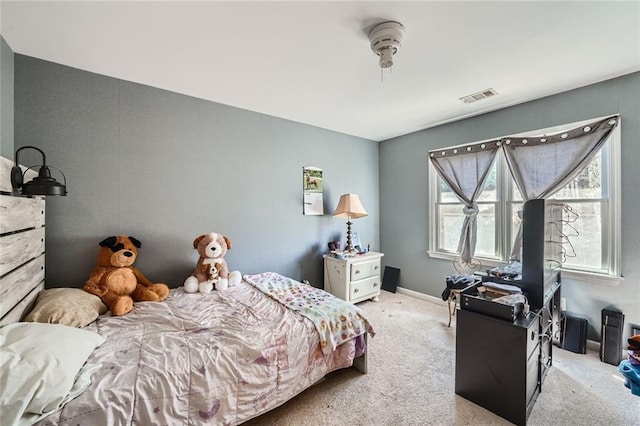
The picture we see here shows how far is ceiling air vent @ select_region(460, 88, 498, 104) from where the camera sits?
98.7 inches

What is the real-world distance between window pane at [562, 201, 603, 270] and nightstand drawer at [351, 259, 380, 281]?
77.1 inches

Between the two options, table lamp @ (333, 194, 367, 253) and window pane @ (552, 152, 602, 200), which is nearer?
window pane @ (552, 152, 602, 200)

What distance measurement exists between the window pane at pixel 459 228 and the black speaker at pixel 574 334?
892 mm

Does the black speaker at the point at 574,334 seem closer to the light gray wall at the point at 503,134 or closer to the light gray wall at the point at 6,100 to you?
the light gray wall at the point at 503,134

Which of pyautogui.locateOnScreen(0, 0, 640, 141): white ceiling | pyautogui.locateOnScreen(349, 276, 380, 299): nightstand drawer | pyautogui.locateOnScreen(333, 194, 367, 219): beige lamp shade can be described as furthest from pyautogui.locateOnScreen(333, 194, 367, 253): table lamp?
pyautogui.locateOnScreen(0, 0, 640, 141): white ceiling

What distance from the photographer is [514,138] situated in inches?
111

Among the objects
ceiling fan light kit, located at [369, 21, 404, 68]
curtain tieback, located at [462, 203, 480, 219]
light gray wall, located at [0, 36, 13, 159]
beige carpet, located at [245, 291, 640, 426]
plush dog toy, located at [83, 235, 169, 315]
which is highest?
ceiling fan light kit, located at [369, 21, 404, 68]

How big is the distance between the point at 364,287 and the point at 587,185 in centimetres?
253

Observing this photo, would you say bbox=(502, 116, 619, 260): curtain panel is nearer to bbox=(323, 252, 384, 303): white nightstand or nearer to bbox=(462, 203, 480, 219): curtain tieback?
bbox=(462, 203, 480, 219): curtain tieback

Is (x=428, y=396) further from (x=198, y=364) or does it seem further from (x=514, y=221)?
(x=514, y=221)

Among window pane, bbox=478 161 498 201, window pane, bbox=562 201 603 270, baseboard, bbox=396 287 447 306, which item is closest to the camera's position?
window pane, bbox=562 201 603 270

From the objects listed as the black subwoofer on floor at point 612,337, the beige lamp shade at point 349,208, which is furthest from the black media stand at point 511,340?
the beige lamp shade at point 349,208

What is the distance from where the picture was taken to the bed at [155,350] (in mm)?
1048

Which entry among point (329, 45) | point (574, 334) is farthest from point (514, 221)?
point (329, 45)
